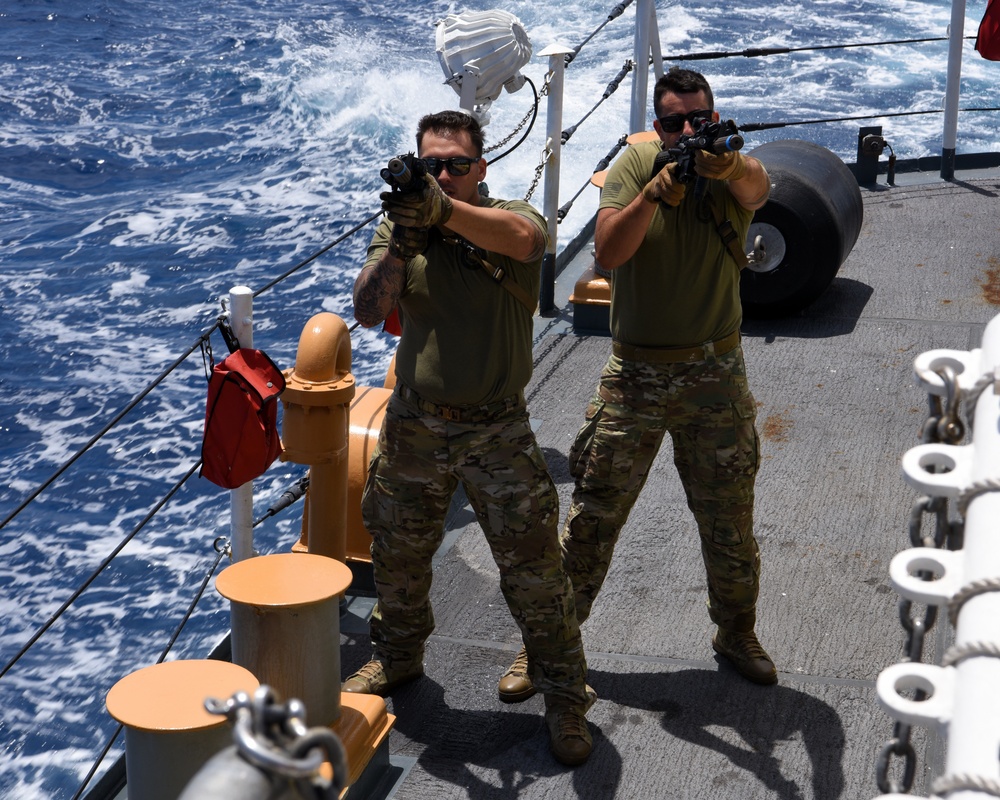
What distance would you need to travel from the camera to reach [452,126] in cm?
293

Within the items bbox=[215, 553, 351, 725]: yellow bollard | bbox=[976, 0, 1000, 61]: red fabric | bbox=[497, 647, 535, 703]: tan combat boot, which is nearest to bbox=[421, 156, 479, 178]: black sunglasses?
bbox=[215, 553, 351, 725]: yellow bollard

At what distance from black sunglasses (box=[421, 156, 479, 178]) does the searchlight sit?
1.73 metres

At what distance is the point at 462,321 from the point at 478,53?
6.15 ft

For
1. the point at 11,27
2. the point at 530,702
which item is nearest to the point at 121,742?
the point at 530,702

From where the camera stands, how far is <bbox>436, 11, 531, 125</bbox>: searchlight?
14.9ft

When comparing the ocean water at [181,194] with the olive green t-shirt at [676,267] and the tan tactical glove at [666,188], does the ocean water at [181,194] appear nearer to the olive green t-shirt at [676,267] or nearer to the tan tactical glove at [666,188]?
the olive green t-shirt at [676,267]

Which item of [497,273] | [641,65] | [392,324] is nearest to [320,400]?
[392,324]

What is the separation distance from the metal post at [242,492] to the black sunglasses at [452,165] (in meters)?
0.65

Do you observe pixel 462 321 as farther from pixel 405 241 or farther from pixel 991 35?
pixel 991 35

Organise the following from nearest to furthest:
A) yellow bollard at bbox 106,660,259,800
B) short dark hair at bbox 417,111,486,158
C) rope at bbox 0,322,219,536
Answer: yellow bollard at bbox 106,660,259,800 → rope at bbox 0,322,219,536 → short dark hair at bbox 417,111,486,158

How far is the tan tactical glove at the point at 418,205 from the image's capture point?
2.62m

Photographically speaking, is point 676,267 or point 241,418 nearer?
point 241,418

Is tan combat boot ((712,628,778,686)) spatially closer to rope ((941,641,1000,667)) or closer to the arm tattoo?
the arm tattoo

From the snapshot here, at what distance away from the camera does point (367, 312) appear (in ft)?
9.83
